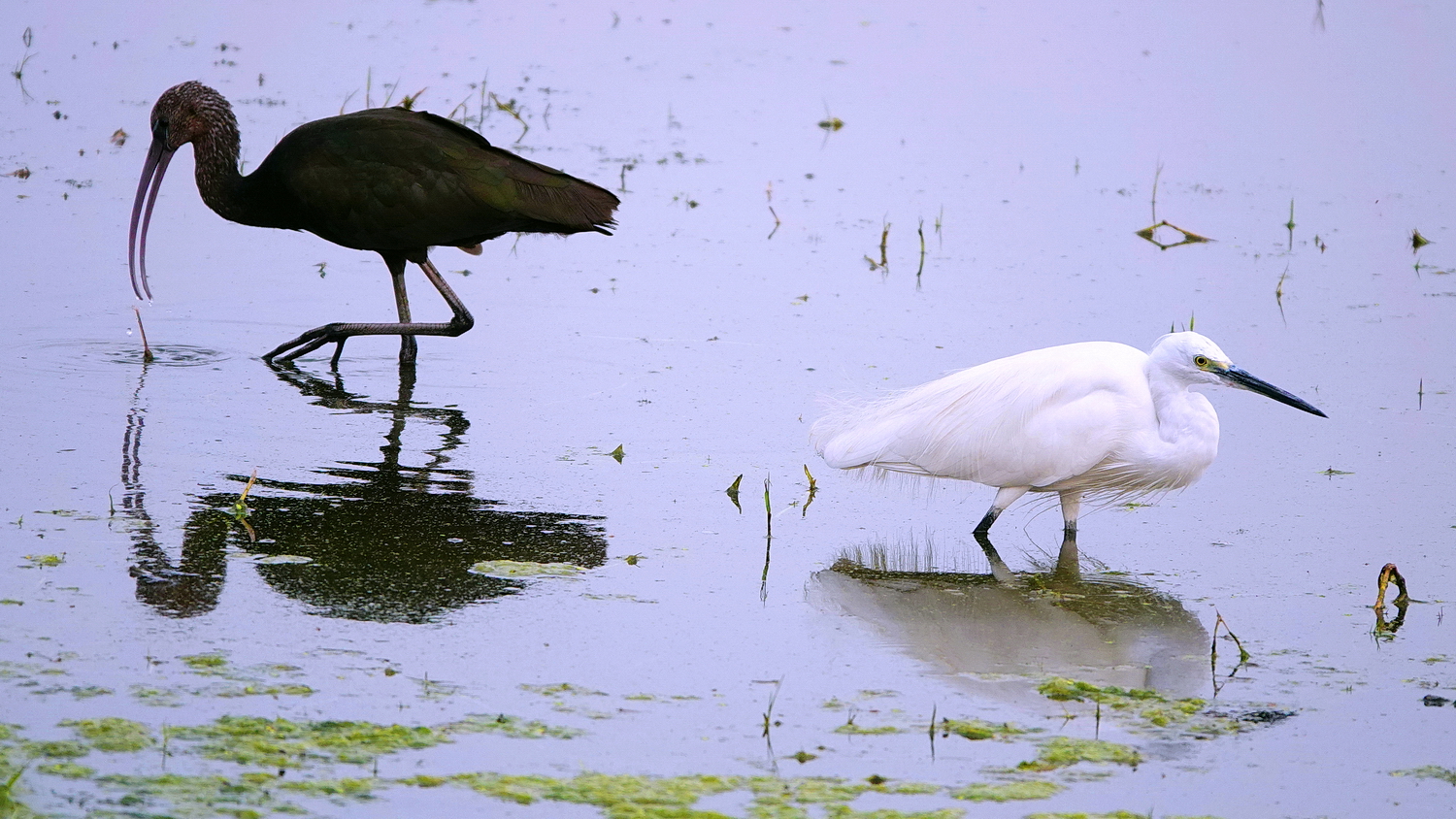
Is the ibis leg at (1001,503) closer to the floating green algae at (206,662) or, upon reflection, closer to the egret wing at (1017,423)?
the egret wing at (1017,423)

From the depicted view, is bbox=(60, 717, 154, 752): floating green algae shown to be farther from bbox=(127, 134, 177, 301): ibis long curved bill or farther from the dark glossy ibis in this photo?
bbox=(127, 134, 177, 301): ibis long curved bill

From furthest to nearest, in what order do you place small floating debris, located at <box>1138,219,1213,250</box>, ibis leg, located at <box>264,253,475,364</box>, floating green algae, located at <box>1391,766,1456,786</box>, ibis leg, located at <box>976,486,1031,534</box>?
small floating debris, located at <box>1138,219,1213,250</box> < ibis leg, located at <box>264,253,475,364</box> < ibis leg, located at <box>976,486,1031,534</box> < floating green algae, located at <box>1391,766,1456,786</box>

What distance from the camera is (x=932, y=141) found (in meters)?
11.9

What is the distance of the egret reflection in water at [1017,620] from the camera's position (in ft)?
13.7

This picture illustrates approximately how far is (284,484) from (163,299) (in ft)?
8.70

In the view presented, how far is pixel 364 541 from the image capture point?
4742 millimetres

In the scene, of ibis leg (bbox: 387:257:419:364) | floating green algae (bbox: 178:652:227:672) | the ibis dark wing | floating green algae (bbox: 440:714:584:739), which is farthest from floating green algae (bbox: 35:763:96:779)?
the ibis dark wing

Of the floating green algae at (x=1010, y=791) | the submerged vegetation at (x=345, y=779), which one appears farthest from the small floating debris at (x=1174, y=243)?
the floating green algae at (x=1010, y=791)

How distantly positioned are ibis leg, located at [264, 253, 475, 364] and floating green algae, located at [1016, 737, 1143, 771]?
3.90 metres

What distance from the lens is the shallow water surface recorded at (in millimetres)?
3527

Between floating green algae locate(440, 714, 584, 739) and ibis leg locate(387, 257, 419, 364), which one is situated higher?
ibis leg locate(387, 257, 419, 364)

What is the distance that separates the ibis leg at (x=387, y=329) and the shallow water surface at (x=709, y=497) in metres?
0.13

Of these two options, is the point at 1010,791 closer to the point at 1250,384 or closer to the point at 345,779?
the point at 345,779

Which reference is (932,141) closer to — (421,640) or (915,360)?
(915,360)
